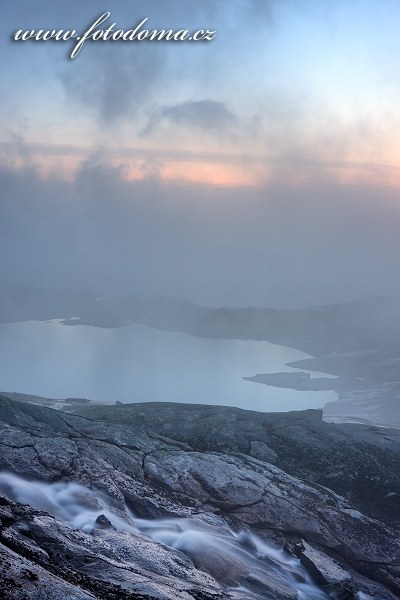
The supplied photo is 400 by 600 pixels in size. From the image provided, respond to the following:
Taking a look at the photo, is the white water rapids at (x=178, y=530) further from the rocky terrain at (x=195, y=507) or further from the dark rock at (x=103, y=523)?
the dark rock at (x=103, y=523)

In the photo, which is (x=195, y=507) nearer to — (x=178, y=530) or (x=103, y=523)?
(x=178, y=530)

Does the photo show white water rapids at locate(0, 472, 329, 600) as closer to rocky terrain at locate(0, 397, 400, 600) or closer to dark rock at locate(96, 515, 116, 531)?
rocky terrain at locate(0, 397, 400, 600)

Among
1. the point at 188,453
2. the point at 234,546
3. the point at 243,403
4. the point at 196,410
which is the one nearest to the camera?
the point at 234,546

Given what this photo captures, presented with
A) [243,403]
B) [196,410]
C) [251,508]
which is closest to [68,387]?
[243,403]

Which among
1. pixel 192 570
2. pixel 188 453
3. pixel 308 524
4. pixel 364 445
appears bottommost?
pixel 192 570

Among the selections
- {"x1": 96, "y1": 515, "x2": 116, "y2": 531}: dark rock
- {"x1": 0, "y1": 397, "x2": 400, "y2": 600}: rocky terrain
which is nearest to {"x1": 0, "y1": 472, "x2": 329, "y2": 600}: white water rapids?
{"x1": 0, "y1": 397, "x2": 400, "y2": 600}: rocky terrain

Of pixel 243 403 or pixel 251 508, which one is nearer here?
pixel 251 508

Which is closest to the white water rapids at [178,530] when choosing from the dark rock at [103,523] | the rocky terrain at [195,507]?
the rocky terrain at [195,507]

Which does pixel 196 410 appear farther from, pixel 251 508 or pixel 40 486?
pixel 40 486
